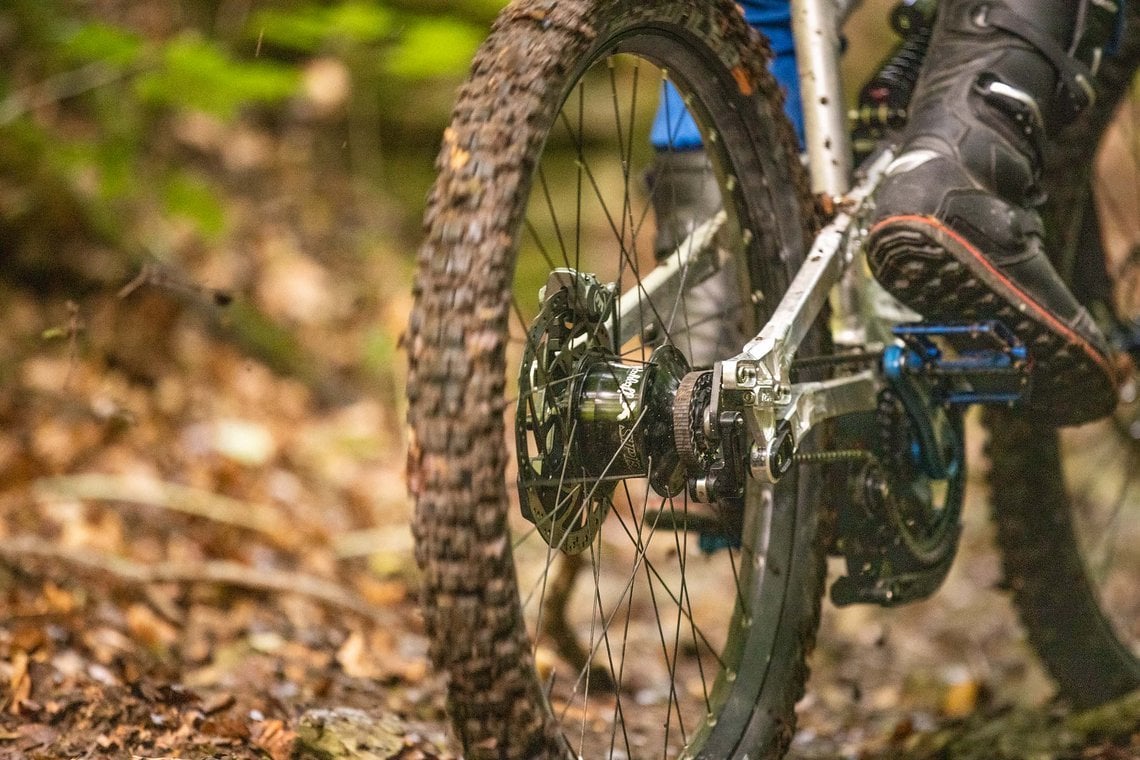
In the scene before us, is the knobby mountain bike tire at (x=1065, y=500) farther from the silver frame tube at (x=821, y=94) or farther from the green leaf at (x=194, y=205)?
the green leaf at (x=194, y=205)

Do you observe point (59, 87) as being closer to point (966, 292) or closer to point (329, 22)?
point (329, 22)

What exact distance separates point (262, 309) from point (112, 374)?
0.87m

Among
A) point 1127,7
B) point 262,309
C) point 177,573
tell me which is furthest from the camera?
point 262,309

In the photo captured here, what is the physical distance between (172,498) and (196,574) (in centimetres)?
51

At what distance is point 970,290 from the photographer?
1.62 meters

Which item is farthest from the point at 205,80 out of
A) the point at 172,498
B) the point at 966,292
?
the point at 966,292

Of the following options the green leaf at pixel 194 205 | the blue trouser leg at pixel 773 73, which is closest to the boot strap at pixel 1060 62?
the blue trouser leg at pixel 773 73

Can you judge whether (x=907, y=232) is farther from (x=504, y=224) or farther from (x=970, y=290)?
(x=504, y=224)

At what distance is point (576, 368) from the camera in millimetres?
1377

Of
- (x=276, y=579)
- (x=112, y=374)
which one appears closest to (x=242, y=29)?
(x=112, y=374)

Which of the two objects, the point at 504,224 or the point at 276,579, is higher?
the point at 504,224

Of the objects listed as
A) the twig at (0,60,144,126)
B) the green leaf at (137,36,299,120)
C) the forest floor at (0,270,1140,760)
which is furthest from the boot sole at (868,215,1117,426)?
the twig at (0,60,144,126)

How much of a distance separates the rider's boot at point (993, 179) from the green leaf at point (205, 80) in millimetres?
1933

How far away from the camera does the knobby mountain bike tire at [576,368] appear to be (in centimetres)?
111
